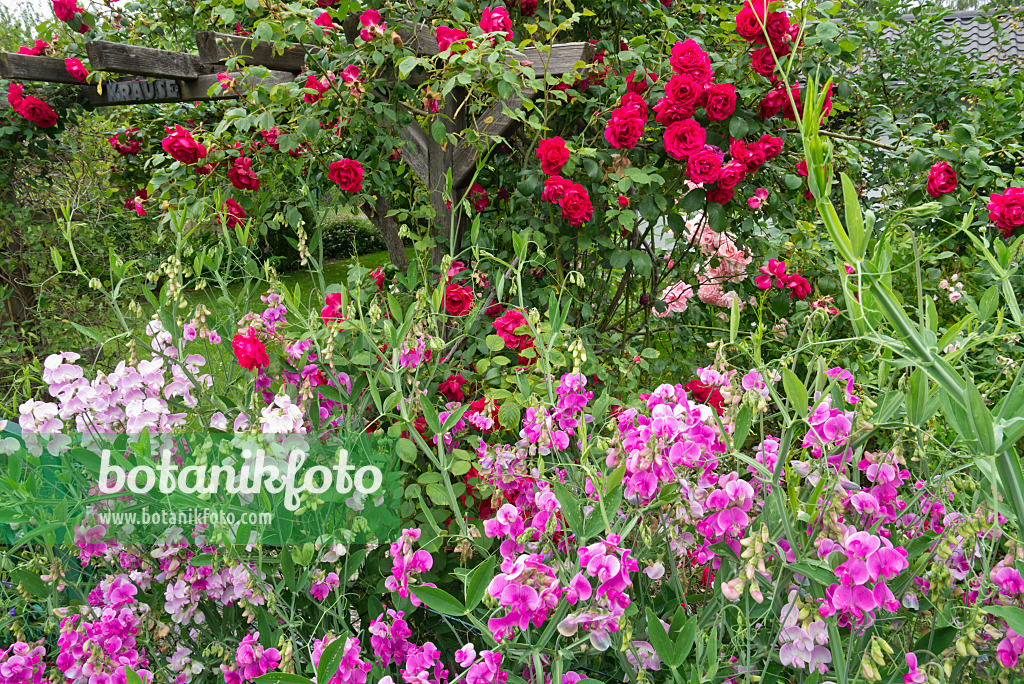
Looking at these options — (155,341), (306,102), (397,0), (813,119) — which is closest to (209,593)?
(155,341)

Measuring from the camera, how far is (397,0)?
2.38 meters

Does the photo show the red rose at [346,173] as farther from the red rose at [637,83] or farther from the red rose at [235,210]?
the red rose at [637,83]

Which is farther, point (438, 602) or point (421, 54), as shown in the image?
point (421, 54)

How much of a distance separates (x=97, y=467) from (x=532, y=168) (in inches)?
59.6

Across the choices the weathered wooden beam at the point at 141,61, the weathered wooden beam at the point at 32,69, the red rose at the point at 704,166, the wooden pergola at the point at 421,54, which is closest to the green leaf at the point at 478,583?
the wooden pergola at the point at 421,54

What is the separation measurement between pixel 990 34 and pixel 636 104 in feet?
30.6

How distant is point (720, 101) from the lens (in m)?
1.88

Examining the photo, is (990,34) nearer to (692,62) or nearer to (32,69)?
(692,62)

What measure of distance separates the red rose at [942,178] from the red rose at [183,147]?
230cm

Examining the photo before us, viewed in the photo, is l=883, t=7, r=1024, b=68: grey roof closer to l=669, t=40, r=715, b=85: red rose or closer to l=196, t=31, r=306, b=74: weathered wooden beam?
l=669, t=40, r=715, b=85: red rose

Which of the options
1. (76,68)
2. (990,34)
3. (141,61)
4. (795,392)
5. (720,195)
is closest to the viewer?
(795,392)

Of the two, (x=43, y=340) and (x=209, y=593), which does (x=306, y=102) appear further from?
(x=43, y=340)

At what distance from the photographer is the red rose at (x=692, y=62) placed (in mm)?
1856

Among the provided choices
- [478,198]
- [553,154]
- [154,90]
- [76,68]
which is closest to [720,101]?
[553,154]
